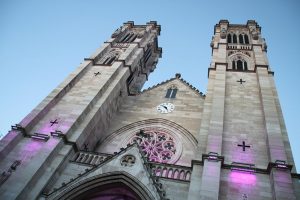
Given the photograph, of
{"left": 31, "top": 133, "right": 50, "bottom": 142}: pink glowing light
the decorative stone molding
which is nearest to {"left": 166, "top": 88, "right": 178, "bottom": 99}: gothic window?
the decorative stone molding

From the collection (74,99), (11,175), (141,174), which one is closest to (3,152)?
(11,175)

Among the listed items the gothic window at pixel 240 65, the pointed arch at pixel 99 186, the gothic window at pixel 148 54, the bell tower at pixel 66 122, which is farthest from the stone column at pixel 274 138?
the gothic window at pixel 148 54

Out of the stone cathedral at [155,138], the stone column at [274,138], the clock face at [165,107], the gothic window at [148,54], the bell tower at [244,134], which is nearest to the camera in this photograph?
the stone column at [274,138]

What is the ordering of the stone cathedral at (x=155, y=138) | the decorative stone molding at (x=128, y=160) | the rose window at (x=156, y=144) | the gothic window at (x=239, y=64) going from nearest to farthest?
the stone cathedral at (x=155, y=138)
the decorative stone molding at (x=128, y=160)
the rose window at (x=156, y=144)
the gothic window at (x=239, y=64)

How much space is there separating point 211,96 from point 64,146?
26.5 ft

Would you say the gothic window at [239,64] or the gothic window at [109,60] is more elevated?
the gothic window at [239,64]

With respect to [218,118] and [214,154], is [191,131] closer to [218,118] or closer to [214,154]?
[218,118]

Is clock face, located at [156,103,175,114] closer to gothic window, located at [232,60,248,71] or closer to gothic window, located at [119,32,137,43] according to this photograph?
gothic window, located at [232,60,248,71]

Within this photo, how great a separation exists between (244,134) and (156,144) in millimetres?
4910

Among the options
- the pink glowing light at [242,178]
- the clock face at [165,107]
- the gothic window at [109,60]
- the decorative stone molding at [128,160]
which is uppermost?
the gothic window at [109,60]

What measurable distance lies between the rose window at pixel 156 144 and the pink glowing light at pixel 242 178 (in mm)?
4235

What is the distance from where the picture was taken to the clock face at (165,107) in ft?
60.4

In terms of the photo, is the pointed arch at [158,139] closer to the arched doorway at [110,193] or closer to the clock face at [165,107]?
the clock face at [165,107]

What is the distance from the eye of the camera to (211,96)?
16.1 metres
